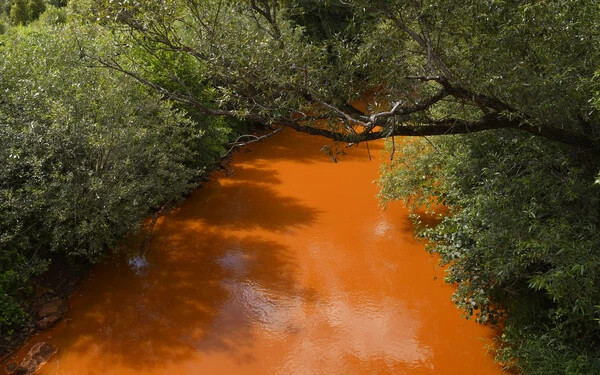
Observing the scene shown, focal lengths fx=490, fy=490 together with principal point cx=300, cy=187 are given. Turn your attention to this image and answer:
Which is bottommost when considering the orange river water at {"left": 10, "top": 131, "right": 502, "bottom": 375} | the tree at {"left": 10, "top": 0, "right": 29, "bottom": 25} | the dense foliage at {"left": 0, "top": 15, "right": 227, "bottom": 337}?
the orange river water at {"left": 10, "top": 131, "right": 502, "bottom": 375}

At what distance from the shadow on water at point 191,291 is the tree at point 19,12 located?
17.4 m

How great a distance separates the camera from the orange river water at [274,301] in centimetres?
918

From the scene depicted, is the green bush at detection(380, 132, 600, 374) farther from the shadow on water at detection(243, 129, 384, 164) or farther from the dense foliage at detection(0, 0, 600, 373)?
the shadow on water at detection(243, 129, 384, 164)

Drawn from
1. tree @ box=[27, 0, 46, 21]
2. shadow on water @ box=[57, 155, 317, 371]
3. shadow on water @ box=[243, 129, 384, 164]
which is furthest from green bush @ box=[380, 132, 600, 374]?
tree @ box=[27, 0, 46, 21]

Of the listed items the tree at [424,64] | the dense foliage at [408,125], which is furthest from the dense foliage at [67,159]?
the tree at [424,64]

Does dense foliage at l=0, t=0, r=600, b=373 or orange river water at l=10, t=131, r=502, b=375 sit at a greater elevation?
dense foliage at l=0, t=0, r=600, b=373

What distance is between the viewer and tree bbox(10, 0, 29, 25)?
82.1 ft

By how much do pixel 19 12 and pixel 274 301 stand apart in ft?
75.4

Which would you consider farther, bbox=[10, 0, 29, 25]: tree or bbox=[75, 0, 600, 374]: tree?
bbox=[10, 0, 29, 25]: tree

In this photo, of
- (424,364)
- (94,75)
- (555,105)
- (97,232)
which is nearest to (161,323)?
(97,232)

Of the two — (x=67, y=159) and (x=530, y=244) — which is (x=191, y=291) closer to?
(x=67, y=159)

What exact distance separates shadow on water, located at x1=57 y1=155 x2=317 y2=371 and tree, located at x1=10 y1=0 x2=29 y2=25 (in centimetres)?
1744

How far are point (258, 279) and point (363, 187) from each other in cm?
596

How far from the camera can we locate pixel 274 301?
1086cm
